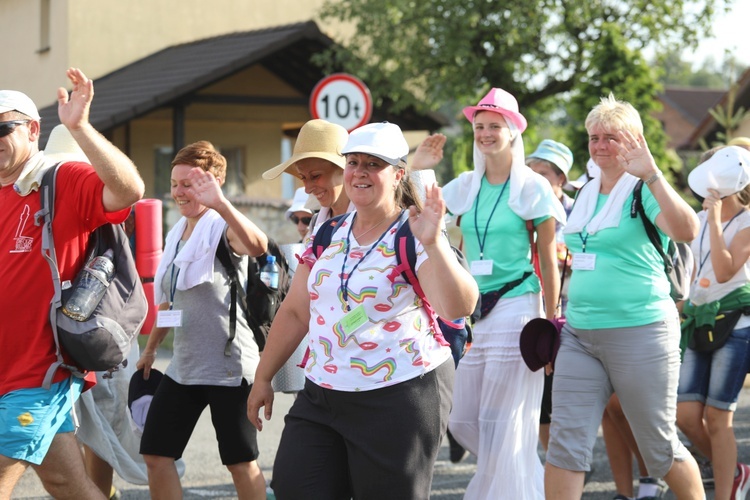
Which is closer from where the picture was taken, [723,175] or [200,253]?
[200,253]

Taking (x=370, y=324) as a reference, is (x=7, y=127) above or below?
above

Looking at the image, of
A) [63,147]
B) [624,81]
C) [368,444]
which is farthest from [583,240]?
[624,81]

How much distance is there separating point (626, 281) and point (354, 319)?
180cm

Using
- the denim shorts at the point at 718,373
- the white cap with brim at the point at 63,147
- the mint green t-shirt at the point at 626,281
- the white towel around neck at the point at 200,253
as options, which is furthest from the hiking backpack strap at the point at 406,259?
the denim shorts at the point at 718,373

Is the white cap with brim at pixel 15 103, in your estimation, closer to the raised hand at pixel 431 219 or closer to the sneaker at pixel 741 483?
the raised hand at pixel 431 219

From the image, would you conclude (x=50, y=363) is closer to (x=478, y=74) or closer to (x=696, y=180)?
(x=696, y=180)

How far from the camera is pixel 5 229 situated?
4.57m

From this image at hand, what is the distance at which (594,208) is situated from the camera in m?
5.62

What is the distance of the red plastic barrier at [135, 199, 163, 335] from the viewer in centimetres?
729

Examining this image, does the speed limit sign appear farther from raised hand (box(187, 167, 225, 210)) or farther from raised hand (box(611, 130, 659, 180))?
raised hand (box(187, 167, 225, 210))

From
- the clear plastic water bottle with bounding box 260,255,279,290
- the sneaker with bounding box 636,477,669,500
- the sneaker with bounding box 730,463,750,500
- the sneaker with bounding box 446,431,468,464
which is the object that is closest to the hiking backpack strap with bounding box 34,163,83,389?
the clear plastic water bottle with bounding box 260,255,279,290

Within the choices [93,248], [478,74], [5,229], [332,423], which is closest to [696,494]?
[332,423]

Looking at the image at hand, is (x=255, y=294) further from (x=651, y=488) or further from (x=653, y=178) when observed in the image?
(x=651, y=488)

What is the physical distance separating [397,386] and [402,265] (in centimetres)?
42
